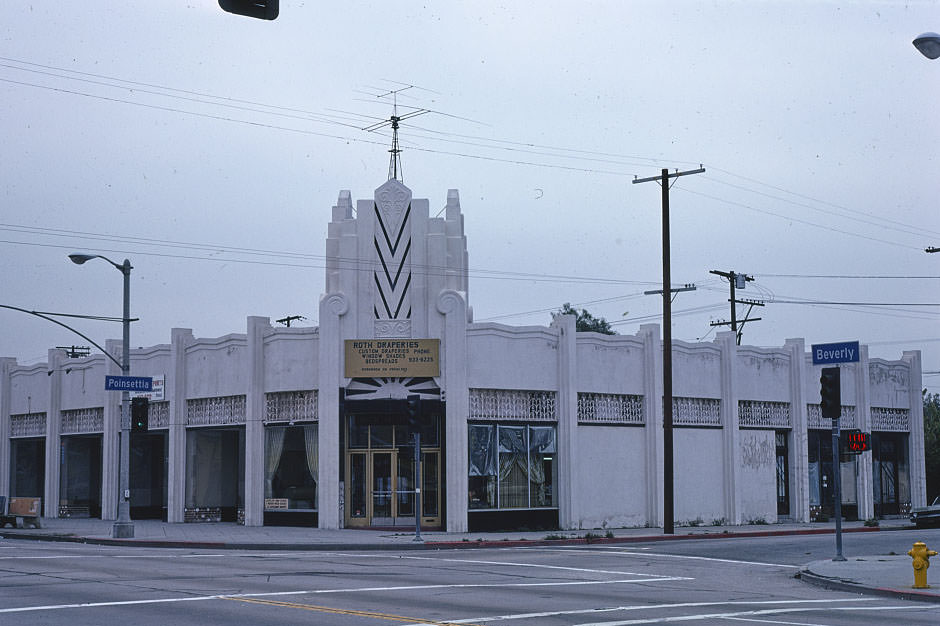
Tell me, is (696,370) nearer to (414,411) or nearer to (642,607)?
(414,411)

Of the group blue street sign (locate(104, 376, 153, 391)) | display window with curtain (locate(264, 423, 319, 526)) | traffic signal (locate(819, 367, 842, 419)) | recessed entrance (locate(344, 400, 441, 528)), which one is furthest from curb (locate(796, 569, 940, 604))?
blue street sign (locate(104, 376, 153, 391))

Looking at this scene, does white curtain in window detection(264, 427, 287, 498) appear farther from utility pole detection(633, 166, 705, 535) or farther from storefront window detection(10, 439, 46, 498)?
storefront window detection(10, 439, 46, 498)

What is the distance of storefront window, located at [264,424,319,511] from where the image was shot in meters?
36.2

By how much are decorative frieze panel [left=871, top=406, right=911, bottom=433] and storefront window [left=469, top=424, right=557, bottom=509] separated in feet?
52.7

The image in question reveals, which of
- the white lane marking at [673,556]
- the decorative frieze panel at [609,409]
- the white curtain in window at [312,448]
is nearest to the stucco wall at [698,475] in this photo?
the decorative frieze panel at [609,409]

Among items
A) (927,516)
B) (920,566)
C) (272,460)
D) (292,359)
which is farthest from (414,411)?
(927,516)

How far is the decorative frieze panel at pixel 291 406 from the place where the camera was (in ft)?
119

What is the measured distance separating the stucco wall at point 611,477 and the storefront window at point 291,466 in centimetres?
822

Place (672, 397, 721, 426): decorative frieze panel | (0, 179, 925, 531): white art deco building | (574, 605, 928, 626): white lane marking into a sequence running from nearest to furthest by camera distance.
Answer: (574, 605, 928, 626): white lane marking
(0, 179, 925, 531): white art deco building
(672, 397, 721, 426): decorative frieze panel

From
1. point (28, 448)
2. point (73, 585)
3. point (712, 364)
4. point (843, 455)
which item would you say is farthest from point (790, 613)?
point (28, 448)

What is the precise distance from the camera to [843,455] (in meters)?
44.6

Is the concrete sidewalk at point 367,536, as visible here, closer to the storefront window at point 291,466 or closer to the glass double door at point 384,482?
the glass double door at point 384,482

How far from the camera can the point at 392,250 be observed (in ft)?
120

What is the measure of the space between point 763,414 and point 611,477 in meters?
7.79
